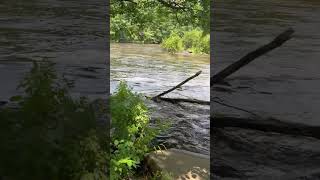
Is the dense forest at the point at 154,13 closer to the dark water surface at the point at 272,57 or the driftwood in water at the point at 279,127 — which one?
the dark water surface at the point at 272,57

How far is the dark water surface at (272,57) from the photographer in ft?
18.1

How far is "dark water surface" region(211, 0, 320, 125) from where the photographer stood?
217 inches

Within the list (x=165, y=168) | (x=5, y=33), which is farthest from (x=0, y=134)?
(x=5, y=33)

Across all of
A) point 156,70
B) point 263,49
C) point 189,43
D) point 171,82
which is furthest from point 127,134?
point 189,43

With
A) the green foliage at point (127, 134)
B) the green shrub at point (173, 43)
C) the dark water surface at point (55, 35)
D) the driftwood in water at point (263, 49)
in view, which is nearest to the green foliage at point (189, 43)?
the green shrub at point (173, 43)

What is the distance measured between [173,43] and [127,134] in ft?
26.8

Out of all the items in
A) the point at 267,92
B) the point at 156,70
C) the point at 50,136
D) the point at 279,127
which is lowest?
the point at 156,70

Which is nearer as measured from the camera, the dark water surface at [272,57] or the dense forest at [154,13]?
the dense forest at [154,13]

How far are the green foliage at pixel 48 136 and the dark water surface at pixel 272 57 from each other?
2268 millimetres

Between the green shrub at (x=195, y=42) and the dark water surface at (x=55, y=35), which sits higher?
the dark water surface at (x=55, y=35)

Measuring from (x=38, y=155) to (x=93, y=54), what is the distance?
15.3 feet

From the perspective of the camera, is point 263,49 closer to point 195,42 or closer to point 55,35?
point 55,35

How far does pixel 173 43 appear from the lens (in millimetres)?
11555

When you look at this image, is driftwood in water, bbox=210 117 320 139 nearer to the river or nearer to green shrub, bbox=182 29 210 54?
the river
